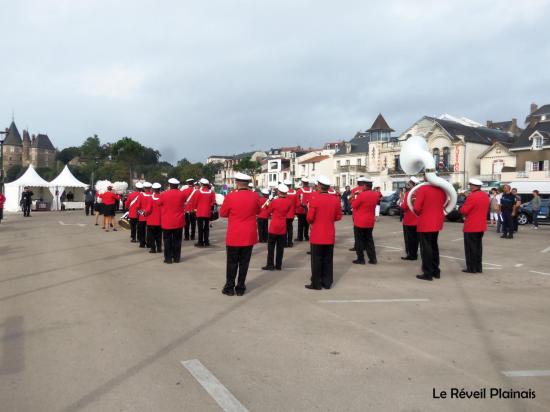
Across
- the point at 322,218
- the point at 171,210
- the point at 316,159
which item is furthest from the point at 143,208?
the point at 316,159

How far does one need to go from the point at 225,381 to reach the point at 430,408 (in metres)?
1.69

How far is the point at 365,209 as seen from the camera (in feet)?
34.7

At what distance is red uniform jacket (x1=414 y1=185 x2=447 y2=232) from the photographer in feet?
29.6

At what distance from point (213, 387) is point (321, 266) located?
4.23m

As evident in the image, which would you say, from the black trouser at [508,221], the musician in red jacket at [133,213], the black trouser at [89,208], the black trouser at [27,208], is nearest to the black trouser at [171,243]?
the musician in red jacket at [133,213]

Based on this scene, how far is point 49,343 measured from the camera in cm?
504

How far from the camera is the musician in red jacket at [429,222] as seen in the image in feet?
29.3

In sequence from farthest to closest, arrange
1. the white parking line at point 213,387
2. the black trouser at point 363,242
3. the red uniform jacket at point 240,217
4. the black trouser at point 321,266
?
the black trouser at point 363,242 → the black trouser at point 321,266 → the red uniform jacket at point 240,217 → the white parking line at point 213,387

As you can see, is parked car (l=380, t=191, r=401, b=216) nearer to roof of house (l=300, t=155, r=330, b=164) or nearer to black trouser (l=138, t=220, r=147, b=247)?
black trouser (l=138, t=220, r=147, b=247)

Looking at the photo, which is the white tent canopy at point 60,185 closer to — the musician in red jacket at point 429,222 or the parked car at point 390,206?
the parked car at point 390,206

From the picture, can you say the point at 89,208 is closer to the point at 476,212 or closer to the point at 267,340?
the point at 476,212

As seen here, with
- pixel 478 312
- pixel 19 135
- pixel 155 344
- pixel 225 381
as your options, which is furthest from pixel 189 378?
pixel 19 135

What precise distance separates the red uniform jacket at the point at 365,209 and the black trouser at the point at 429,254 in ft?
5.14

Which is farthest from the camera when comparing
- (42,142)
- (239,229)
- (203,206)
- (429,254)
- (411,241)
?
(42,142)
